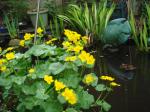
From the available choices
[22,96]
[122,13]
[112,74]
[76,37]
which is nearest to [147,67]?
[112,74]

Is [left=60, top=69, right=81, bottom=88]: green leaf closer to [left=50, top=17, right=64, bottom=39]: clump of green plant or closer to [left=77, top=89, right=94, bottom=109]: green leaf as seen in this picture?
[left=77, top=89, right=94, bottom=109]: green leaf

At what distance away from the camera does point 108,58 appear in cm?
521

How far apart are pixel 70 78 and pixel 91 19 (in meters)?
3.96

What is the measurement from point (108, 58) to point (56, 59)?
315 centimetres

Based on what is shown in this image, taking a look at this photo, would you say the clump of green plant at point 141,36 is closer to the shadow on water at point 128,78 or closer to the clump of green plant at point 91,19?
the shadow on water at point 128,78

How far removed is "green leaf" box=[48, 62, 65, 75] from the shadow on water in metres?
1.61

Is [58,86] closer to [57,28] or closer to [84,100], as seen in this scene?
[84,100]

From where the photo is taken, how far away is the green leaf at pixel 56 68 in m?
1.97

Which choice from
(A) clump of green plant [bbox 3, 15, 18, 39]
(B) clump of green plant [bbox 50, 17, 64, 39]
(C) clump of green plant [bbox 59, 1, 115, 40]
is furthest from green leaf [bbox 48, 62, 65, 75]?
(A) clump of green plant [bbox 3, 15, 18, 39]

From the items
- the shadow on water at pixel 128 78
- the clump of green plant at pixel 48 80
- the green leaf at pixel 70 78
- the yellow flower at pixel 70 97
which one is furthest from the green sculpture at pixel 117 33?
the yellow flower at pixel 70 97

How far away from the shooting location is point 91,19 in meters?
5.88

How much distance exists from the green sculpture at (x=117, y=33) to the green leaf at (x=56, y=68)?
11.9ft

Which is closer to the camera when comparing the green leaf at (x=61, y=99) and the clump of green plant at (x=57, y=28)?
the green leaf at (x=61, y=99)

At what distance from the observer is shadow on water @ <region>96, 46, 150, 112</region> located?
3615 millimetres
